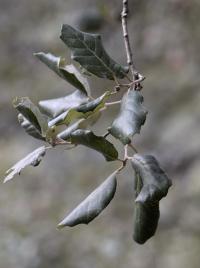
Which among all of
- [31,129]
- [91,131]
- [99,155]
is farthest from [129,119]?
[99,155]

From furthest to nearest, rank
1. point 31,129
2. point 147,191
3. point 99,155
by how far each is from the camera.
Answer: point 99,155 → point 31,129 → point 147,191

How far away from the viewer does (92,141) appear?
2.41ft

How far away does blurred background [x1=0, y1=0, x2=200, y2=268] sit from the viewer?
84.8 inches

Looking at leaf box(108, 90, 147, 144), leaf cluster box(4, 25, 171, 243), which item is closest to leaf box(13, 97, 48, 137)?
leaf cluster box(4, 25, 171, 243)

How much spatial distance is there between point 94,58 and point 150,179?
0.18 meters

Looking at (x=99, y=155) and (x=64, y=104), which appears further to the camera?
(x=99, y=155)

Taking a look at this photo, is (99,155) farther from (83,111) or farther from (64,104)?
(83,111)

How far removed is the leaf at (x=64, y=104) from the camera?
0.80 meters

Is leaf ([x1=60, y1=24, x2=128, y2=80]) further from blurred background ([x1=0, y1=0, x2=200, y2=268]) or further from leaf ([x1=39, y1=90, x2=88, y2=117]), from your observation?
blurred background ([x1=0, y1=0, x2=200, y2=268])

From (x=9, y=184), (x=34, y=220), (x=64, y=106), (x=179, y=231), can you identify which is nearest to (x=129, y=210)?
(x=179, y=231)

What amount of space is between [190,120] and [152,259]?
0.63 m

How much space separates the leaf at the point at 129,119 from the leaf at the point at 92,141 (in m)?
0.04

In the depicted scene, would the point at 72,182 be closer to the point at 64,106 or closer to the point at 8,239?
the point at 8,239

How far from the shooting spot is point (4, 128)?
2.77 m
